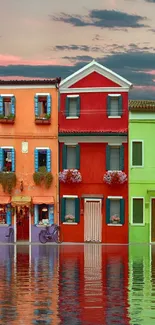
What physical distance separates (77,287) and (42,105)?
76.6ft

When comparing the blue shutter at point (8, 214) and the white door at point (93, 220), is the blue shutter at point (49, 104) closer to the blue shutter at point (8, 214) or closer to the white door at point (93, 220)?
the white door at point (93, 220)

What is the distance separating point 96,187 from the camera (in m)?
46.7

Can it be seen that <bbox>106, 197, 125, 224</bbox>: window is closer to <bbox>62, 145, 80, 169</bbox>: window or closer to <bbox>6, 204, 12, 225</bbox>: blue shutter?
<bbox>62, 145, 80, 169</bbox>: window

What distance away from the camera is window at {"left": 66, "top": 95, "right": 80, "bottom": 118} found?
46781 mm

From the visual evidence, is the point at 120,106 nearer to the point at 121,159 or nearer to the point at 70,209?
the point at 121,159

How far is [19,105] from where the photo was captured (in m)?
47.2

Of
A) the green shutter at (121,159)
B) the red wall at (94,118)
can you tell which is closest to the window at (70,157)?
the red wall at (94,118)

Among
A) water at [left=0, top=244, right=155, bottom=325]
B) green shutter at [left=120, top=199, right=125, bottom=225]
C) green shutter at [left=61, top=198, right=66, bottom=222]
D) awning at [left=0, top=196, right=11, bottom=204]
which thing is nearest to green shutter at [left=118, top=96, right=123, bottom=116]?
green shutter at [left=120, top=199, right=125, bottom=225]


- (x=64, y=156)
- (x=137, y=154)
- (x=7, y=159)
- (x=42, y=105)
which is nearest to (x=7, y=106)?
(x=42, y=105)

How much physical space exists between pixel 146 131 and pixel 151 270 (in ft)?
53.5

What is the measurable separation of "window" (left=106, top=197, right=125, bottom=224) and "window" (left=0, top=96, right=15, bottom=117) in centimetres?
792

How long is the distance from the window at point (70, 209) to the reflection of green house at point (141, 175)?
317cm

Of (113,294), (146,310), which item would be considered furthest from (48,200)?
(146,310)

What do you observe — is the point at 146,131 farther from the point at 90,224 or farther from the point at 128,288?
the point at 128,288
